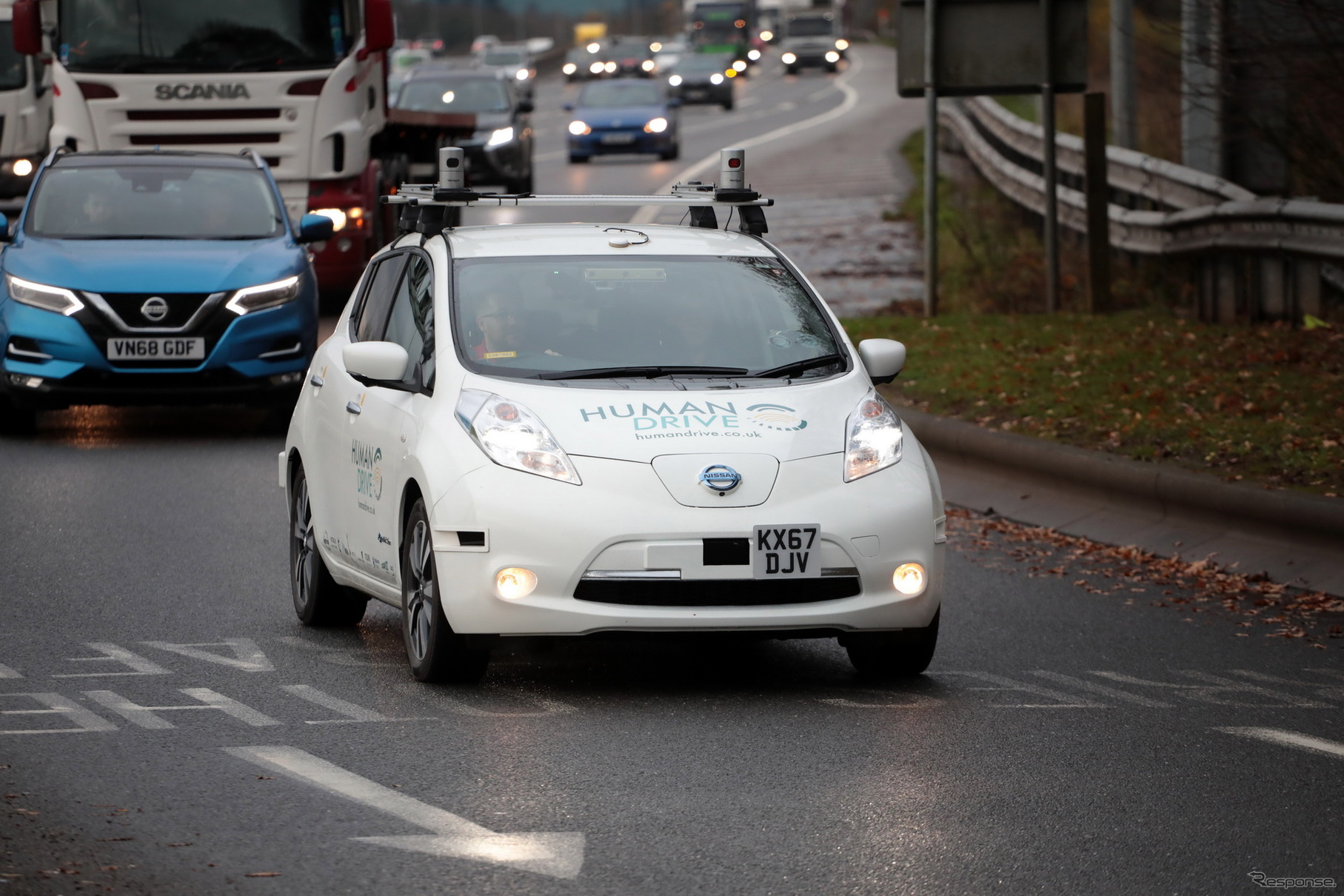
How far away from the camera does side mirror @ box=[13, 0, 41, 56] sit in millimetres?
21422

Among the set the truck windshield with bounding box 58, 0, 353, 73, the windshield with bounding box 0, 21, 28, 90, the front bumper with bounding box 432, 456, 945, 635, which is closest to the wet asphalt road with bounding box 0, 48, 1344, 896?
the front bumper with bounding box 432, 456, 945, 635

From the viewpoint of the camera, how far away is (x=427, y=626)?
7.71 meters

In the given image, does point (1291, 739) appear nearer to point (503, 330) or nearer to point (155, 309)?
point (503, 330)

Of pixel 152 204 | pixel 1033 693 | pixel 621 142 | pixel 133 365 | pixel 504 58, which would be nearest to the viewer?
pixel 1033 693

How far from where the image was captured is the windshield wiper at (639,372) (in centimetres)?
789

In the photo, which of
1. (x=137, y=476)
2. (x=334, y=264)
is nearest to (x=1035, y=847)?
(x=137, y=476)

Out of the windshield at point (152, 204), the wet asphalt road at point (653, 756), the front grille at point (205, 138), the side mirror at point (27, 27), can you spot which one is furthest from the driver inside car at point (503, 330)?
the side mirror at point (27, 27)

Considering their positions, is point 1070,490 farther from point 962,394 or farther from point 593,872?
point 593,872

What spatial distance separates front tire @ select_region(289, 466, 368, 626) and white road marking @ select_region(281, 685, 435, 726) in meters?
1.19

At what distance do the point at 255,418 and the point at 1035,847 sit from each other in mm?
11434

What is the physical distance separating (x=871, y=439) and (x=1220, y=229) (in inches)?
410

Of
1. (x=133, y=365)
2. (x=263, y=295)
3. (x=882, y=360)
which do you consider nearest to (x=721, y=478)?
(x=882, y=360)

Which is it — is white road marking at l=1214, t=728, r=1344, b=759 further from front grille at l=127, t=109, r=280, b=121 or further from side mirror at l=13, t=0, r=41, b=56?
side mirror at l=13, t=0, r=41, b=56

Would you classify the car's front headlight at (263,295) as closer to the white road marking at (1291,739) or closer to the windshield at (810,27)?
the white road marking at (1291,739)
